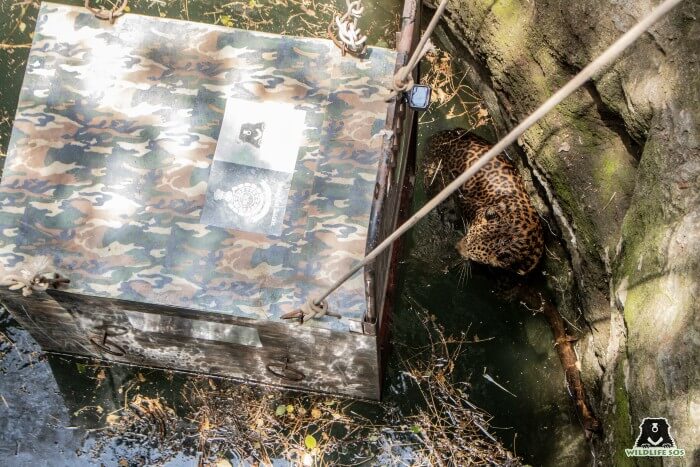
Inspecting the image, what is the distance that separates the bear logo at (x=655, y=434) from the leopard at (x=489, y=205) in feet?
6.01

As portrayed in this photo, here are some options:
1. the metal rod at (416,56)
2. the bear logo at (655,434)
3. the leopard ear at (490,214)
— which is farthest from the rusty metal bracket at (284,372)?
the bear logo at (655,434)

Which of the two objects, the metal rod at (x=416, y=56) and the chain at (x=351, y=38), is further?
the chain at (x=351, y=38)

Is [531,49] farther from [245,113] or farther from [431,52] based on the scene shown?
[245,113]

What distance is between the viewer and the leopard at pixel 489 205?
5523mm

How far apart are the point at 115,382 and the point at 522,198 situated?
4055 millimetres

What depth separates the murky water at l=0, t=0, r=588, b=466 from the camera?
568 cm

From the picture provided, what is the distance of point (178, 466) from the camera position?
5.68m

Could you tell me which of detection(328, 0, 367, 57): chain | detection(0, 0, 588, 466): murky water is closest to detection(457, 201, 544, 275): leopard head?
detection(0, 0, 588, 466): murky water

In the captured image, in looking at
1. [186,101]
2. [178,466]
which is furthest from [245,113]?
[178,466]

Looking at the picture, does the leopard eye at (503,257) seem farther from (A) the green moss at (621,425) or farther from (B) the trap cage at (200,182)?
(B) the trap cage at (200,182)

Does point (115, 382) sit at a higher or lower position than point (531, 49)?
lower

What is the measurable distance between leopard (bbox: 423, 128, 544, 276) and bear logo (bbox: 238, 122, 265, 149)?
80.9 inches

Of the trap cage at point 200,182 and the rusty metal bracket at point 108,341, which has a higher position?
the trap cage at point 200,182

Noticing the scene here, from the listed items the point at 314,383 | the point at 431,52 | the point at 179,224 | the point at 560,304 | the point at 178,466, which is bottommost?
the point at 178,466
